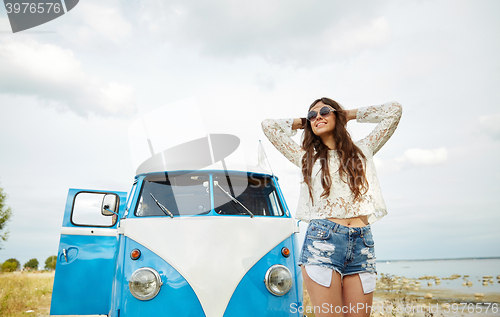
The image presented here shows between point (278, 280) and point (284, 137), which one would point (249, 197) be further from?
point (284, 137)

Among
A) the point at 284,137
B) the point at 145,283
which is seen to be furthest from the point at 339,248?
the point at 145,283

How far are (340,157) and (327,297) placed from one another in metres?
0.82

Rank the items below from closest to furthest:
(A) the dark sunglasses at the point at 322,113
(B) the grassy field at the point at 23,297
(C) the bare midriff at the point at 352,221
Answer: (C) the bare midriff at the point at 352,221 < (A) the dark sunglasses at the point at 322,113 < (B) the grassy field at the point at 23,297

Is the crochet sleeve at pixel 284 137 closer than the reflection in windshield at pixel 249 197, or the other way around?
the crochet sleeve at pixel 284 137

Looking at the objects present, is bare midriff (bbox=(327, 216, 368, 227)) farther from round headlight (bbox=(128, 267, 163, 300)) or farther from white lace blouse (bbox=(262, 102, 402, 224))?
round headlight (bbox=(128, 267, 163, 300))

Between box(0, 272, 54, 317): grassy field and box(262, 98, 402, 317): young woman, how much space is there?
25.4 ft

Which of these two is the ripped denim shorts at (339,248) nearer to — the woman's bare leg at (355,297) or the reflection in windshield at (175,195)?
the woman's bare leg at (355,297)

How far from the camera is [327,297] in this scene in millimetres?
1824

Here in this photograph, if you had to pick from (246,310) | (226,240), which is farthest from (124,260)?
(246,310)

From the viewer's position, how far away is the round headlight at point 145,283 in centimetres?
303

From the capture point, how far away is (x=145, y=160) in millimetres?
4020

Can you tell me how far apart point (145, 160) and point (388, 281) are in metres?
10.3

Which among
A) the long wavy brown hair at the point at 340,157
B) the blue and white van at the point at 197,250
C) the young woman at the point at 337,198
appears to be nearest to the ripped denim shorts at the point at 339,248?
the young woman at the point at 337,198

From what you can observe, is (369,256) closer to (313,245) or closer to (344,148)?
(313,245)
